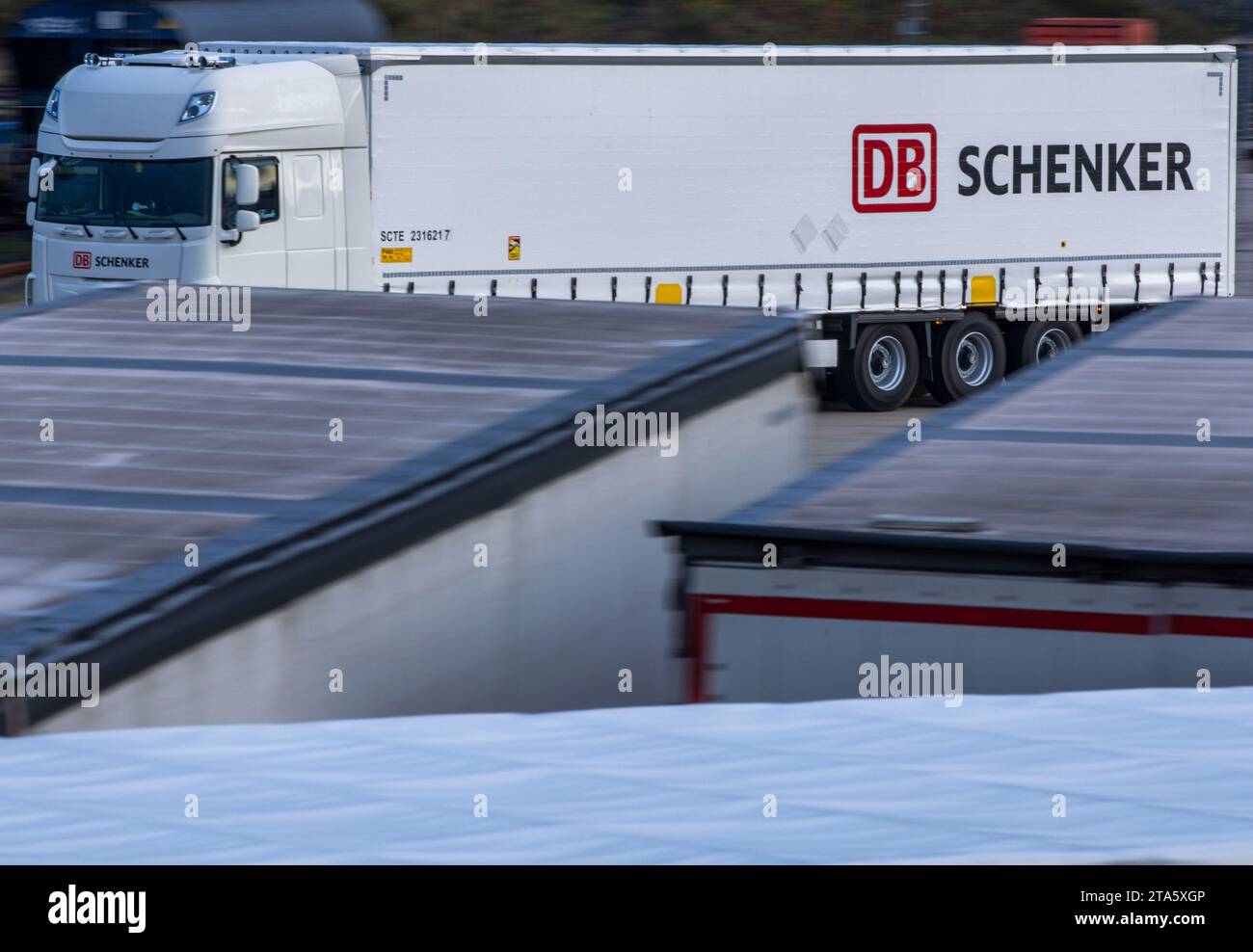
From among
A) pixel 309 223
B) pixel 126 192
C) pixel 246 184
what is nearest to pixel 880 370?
pixel 309 223

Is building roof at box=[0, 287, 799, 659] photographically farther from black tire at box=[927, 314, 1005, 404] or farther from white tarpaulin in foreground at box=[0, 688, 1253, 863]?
black tire at box=[927, 314, 1005, 404]

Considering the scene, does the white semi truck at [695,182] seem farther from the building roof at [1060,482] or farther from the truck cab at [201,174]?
the building roof at [1060,482]

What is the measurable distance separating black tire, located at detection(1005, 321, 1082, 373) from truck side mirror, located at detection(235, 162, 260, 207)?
34.1 ft

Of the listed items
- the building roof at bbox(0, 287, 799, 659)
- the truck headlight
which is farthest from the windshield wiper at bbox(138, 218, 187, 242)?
the building roof at bbox(0, 287, 799, 659)

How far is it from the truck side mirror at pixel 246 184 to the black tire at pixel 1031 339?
10.4m

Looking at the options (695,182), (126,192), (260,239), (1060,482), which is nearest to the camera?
(1060,482)

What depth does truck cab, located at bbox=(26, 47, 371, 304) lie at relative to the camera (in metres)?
18.2

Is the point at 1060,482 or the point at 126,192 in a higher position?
the point at 126,192

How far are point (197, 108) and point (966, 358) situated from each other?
1043 cm

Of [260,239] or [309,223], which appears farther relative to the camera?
[309,223]

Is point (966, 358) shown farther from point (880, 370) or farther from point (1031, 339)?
point (880, 370)

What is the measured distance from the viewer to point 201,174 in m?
18.2
